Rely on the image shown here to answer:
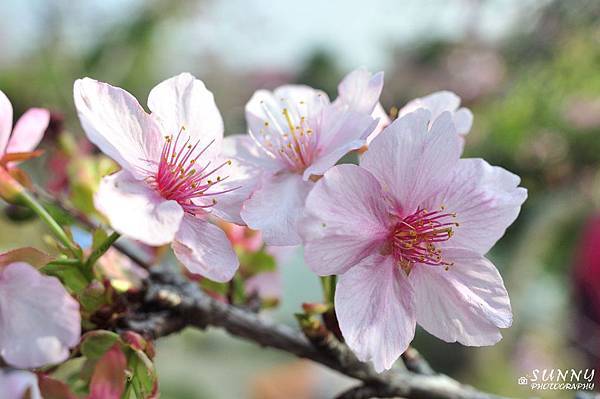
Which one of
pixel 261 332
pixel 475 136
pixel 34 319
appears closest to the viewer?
pixel 34 319

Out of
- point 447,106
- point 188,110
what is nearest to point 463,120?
point 447,106

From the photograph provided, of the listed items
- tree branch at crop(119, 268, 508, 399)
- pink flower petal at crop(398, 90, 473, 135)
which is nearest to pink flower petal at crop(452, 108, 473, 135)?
pink flower petal at crop(398, 90, 473, 135)

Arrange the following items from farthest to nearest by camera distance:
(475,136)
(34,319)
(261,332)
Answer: (475,136) → (261,332) → (34,319)

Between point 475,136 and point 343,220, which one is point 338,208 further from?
point 475,136

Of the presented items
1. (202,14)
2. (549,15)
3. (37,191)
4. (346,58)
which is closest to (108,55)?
(202,14)

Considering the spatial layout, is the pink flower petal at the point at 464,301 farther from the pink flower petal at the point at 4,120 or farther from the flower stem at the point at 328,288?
the pink flower petal at the point at 4,120

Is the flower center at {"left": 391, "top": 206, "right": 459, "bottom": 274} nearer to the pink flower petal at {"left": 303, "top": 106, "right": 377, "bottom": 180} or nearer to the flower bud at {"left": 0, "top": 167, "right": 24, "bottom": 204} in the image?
the pink flower petal at {"left": 303, "top": 106, "right": 377, "bottom": 180}

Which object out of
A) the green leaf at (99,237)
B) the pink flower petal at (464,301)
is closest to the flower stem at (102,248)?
the green leaf at (99,237)

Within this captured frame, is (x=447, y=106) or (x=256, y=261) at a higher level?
(x=447, y=106)
